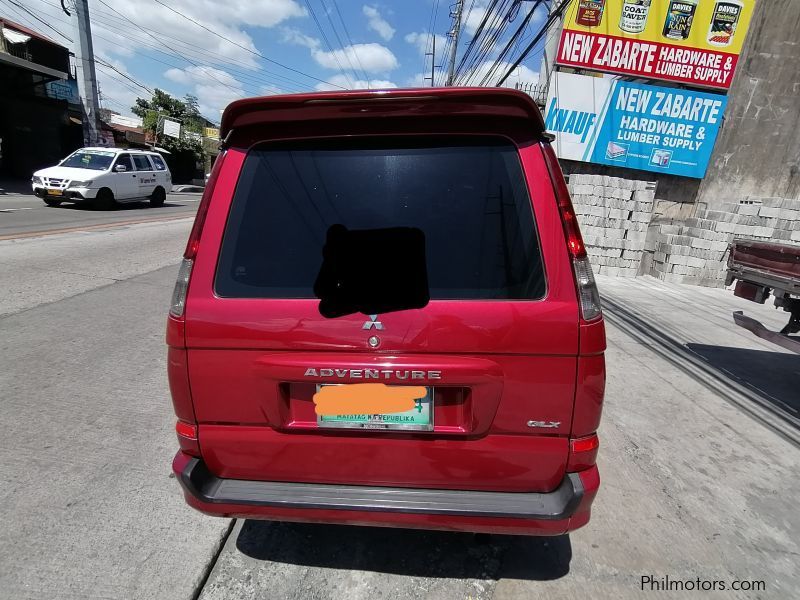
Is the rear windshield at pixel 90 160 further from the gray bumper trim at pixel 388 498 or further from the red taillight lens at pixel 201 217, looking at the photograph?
the gray bumper trim at pixel 388 498

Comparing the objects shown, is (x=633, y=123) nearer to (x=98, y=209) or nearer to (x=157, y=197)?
(x=98, y=209)

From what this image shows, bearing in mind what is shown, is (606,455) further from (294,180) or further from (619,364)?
(294,180)

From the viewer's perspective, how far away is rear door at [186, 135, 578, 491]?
164 cm

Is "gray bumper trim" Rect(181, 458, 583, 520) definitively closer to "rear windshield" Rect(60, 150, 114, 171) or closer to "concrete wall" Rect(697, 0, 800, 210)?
"concrete wall" Rect(697, 0, 800, 210)

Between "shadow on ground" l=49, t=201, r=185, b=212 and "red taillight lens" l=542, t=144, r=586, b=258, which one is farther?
"shadow on ground" l=49, t=201, r=185, b=212

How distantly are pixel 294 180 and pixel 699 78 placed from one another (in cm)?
1482

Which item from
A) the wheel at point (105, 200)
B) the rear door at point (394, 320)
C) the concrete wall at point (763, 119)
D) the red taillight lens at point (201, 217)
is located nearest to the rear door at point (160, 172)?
the wheel at point (105, 200)

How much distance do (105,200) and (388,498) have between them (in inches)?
682

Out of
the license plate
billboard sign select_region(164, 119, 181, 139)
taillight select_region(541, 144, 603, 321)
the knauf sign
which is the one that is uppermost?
billboard sign select_region(164, 119, 181, 139)

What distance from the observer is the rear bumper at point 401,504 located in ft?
5.54

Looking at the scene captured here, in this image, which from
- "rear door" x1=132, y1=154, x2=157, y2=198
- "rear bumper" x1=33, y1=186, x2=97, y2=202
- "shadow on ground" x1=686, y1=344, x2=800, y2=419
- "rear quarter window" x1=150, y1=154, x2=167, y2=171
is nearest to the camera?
"shadow on ground" x1=686, y1=344, x2=800, y2=419

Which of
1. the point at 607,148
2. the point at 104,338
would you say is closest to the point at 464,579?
the point at 104,338

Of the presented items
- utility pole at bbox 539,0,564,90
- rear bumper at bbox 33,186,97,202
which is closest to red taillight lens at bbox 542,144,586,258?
utility pole at bbox 539,0,564,90
